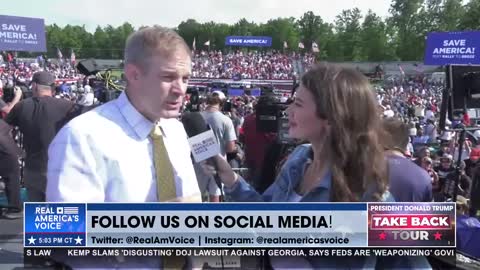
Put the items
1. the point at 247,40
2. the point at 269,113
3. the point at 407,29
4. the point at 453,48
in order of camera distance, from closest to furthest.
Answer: the point at 269,113, the point at 453,48, the point at 247,40, the point at 407,29

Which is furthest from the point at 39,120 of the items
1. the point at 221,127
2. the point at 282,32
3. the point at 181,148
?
the point at 282,32

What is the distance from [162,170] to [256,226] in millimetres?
423

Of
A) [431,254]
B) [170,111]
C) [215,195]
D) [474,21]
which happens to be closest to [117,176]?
[170,111]

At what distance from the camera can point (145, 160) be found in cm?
208

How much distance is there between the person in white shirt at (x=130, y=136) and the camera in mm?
1912

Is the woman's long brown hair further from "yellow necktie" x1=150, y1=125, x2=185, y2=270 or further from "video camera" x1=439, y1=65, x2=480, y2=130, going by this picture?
"video camera" x1=439, y1=65, x2=480, y2=130

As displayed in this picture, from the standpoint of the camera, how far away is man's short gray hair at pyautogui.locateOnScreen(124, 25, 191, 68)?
2.04 metres

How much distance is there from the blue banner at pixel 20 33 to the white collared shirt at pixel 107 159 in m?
26.3

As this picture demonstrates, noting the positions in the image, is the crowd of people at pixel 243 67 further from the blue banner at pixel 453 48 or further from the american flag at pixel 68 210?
the american flag at pixel 68 210

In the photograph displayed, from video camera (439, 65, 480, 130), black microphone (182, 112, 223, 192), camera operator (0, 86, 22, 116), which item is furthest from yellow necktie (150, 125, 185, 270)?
camera operator (0, 86, 22, 116)

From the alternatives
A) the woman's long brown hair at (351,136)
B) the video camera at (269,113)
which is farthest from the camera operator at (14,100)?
the woman's long brown hair at (351,136)

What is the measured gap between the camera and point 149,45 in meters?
2.05

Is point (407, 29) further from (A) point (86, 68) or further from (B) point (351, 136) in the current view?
(B) point (351, 136)

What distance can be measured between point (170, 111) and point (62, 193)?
0.47m
